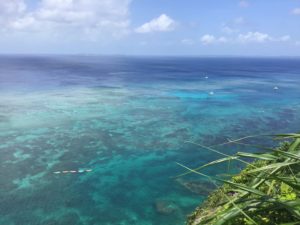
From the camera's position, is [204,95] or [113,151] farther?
[204,95]

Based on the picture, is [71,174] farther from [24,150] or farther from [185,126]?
[185,126]

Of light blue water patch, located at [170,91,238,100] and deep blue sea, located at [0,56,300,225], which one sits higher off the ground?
light blue water patch, located at [170,91,238,100]

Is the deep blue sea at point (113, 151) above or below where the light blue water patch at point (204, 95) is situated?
below

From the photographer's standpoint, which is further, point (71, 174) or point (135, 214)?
point (71, 174)

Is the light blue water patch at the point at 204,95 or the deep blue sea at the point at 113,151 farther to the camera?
the light blue water patch at the point at 204,95

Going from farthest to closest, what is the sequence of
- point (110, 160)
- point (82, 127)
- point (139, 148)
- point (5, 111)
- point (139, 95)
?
point (139, 95) < point (5, 111) < point (82, 127) < point (139, 148) < point (110, 160)

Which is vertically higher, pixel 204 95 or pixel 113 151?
pixel 204 95

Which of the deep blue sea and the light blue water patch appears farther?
the light blue water patch

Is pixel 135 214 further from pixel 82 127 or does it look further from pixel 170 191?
pixel 82 127

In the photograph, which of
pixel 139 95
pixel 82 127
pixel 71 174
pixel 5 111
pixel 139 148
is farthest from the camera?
pixel 139 95

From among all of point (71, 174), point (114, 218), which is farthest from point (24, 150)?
point (114, 218)
